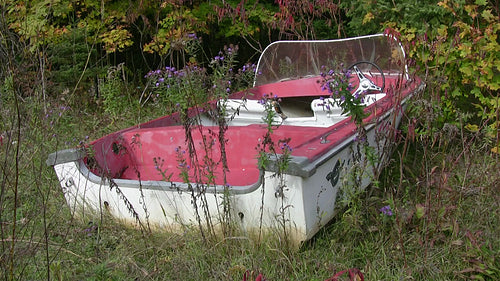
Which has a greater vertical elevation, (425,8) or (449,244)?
(425,8)

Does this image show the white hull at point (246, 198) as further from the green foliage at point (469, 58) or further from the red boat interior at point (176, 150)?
the green foliage at point (469, 58)

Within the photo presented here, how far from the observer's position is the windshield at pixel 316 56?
507 centimetres

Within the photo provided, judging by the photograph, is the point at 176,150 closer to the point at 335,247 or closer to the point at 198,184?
the point at 198,184

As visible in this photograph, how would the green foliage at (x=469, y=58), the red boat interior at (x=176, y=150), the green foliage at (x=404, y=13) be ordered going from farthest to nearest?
the green foliage at (x=404, y=13) < the green foliage at (x=469, y=58) < the red boat interior at (x=176, y=150)

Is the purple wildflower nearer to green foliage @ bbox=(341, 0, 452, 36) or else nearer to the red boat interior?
the red boat interior

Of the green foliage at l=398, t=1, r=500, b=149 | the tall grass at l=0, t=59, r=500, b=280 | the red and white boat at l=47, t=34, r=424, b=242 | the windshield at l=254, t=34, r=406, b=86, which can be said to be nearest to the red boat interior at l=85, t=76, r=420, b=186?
the red and white boat at l=47, t=34, r=424, b=242

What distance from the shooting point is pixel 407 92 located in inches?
176

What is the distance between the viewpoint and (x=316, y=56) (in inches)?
217

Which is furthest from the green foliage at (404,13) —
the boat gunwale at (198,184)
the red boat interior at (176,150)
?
the boat gunwale at (198,184)

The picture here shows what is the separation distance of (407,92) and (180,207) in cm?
232

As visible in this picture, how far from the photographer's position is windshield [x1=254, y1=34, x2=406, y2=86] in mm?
5074

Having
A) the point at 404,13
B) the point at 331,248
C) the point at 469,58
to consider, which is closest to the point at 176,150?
the point at 331,248

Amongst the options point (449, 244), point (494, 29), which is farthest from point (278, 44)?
point (449, 244)

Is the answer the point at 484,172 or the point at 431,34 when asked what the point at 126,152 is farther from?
the point at 431,34
